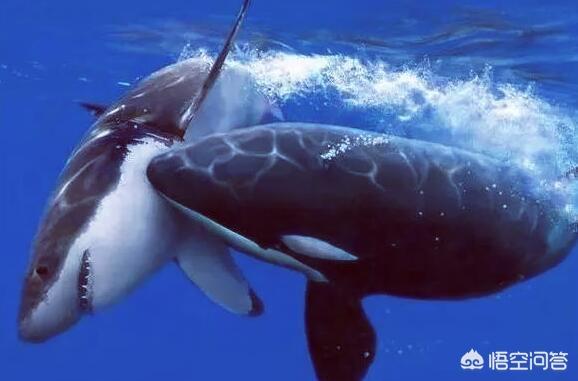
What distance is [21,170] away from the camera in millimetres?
47969

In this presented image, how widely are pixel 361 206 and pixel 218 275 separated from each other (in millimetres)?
1717

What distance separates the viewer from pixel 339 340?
6.64 m

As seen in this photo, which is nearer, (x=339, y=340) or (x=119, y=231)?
(x=119, y=231)

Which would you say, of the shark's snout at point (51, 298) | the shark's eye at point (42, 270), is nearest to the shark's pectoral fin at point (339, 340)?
the shark's snout at point (51, 298)

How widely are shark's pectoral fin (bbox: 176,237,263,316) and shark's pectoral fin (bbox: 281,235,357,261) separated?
3.68 feet

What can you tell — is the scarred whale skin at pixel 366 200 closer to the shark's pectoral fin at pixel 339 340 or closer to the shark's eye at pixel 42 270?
the shark's pectoral fin at pixel 339 340

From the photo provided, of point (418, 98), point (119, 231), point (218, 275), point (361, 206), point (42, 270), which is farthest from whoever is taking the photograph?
point (418, 98)

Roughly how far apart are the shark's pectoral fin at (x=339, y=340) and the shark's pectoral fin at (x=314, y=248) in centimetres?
104

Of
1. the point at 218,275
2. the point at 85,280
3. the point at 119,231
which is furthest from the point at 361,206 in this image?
the point at 85,280

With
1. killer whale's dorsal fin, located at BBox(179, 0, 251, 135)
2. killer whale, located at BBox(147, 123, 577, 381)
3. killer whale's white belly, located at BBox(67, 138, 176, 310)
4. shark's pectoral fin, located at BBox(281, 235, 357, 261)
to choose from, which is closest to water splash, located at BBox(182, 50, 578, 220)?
killer whale's dorsal fin, located at BBox(179, 0, 251, 135)

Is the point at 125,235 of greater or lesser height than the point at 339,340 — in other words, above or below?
above

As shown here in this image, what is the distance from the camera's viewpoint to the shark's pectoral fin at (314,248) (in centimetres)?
545

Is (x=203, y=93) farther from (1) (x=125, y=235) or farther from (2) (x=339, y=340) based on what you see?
(2) (x=339, y=340)

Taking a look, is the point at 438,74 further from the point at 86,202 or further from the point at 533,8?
the point at 86,202
